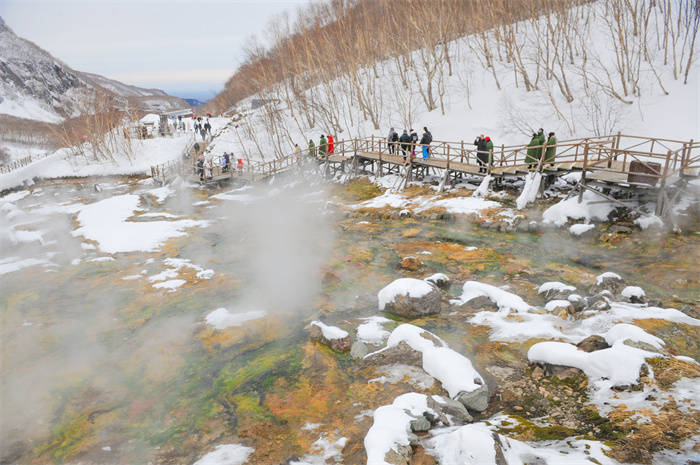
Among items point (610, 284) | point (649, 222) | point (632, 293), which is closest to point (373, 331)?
point (632, 293)

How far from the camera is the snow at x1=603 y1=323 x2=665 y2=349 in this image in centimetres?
644

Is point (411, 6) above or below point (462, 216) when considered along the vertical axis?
above

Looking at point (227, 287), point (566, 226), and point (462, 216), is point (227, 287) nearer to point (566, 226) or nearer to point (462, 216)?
point (462, 216)

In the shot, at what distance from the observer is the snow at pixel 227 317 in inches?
368

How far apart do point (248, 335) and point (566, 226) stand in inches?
436

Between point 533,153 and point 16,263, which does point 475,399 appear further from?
point 16,263

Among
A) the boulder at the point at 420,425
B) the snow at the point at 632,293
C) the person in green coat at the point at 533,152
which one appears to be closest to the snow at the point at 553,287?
the snow at the point at 632,293

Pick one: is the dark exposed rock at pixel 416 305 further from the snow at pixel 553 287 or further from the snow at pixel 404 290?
the snow at pixel 553 287

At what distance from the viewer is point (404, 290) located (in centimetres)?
915

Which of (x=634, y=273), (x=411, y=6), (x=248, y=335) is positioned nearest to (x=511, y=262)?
(x=634, y=273)

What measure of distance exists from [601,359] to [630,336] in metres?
0.97

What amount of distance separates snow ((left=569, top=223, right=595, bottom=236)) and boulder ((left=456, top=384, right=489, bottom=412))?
30.2ft

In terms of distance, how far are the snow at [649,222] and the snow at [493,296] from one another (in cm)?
603

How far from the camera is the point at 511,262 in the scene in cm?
1168
